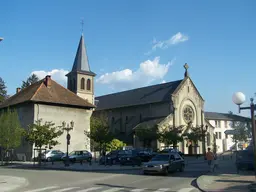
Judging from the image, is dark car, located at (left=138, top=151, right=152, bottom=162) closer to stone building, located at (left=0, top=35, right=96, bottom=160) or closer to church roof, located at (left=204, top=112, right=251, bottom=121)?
stone building, located at (left=0, top=35, right=96, bottom=160)

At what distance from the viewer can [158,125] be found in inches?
2073

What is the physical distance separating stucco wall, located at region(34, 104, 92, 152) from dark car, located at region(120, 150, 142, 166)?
13.6 m

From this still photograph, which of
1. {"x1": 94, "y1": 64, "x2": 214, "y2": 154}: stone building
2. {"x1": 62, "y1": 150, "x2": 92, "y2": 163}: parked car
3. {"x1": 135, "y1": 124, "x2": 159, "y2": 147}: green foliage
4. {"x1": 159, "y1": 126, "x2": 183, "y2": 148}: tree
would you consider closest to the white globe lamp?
{"x1": 62, "y1": 150, "x2": 92, "y2": 163}: parked car

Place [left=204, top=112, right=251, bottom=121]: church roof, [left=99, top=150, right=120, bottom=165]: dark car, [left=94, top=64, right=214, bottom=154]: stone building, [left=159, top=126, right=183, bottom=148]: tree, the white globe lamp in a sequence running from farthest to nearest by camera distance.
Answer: [left=204, top=112, right=251, bottom=121]: church roof
[left=94, top=64, right=214, bottom=154]: stone building
[left=159, top=126, right=183, bottom=148]: tree
[left=99, top=150, right=120, bottom=165]: dark car
the white globe lamp

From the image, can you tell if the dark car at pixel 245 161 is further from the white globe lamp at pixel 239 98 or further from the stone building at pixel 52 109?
the stone building at pixel 52 109

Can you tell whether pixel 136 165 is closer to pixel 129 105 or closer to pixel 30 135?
pixel 30 135

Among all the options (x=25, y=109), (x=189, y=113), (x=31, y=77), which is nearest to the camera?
(x=25, y=109)

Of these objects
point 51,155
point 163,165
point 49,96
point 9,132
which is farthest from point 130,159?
point 49,96

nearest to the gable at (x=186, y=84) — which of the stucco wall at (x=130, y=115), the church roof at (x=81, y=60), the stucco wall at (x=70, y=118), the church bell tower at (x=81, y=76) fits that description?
the stucco wall at (x=130, y=115)

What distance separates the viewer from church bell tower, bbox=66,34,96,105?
230 ft

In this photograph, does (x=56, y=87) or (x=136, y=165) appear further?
(x=56, y=87)

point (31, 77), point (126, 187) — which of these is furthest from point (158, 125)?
point (31, 77)

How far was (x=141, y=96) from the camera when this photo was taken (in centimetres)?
6538

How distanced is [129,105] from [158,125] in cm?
1356
